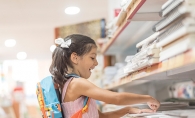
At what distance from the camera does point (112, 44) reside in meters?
2.79

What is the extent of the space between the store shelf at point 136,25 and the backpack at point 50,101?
0.45 m

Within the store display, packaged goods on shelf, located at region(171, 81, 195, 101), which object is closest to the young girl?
the store display

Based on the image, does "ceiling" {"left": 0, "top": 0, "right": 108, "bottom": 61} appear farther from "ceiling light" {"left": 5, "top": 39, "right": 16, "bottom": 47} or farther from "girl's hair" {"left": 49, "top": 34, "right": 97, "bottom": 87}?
"girl's hair" {"left": 49, "top": 34, "right": 97, "bottom": 87}

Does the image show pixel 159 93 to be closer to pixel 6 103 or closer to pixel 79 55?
pixel 79 55

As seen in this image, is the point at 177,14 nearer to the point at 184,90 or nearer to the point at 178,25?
the point at 178,25

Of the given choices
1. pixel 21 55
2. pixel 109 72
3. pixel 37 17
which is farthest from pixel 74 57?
pixel 21 55

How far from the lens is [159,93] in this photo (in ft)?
10.2

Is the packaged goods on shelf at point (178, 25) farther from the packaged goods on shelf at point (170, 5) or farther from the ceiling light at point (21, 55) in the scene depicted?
the ceiling light at point (21, 55)

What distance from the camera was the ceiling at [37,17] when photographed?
11.2 ft

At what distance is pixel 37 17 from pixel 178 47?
11.2 feet

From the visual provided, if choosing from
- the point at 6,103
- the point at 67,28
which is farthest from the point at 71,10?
the point at 6,103

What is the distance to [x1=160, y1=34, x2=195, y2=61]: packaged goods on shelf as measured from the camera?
77 centimetres

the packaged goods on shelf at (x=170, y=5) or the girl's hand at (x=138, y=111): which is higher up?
the packaged goods on shelf at (x=170, y=5)

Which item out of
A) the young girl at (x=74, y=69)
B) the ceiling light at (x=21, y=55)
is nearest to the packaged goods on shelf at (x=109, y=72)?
the young girl at (x=74, y=69)
